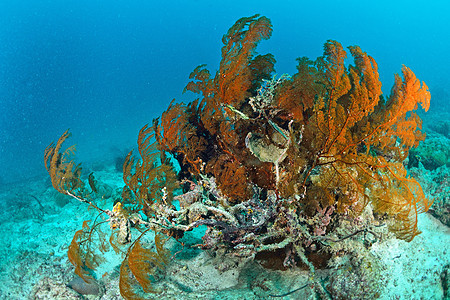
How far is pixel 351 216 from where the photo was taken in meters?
3.20

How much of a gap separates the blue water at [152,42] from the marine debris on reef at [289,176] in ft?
233

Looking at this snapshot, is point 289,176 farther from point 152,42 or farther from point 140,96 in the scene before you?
point 152,42

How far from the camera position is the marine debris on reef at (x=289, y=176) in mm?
2754

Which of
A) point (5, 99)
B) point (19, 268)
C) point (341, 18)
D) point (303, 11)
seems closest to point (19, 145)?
point (19, 268)

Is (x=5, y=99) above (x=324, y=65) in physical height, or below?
above

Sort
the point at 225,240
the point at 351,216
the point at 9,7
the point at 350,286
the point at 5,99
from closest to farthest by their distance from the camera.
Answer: the point at 350,286 < the point at 351,216 < the point at 225,240 < the point at 5,99 < the point at 9,7

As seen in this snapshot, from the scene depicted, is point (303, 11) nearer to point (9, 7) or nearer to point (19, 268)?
point (9, 7)

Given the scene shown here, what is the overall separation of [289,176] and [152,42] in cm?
16862

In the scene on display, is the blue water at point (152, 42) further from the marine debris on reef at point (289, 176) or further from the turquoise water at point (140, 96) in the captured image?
the marine debris on reef at point (289, 176)

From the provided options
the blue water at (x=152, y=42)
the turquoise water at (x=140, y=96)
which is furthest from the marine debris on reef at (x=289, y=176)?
the blue water at (x=152, y=42)

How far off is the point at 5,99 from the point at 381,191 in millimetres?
123016

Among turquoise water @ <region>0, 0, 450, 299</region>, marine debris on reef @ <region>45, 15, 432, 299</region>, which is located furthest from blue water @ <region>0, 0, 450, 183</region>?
marine debris on reef @ <region>45, 15, 432, 299</region>

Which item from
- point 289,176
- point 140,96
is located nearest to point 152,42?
point 140,96

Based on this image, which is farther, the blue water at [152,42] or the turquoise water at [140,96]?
the blue water at [152,42]
